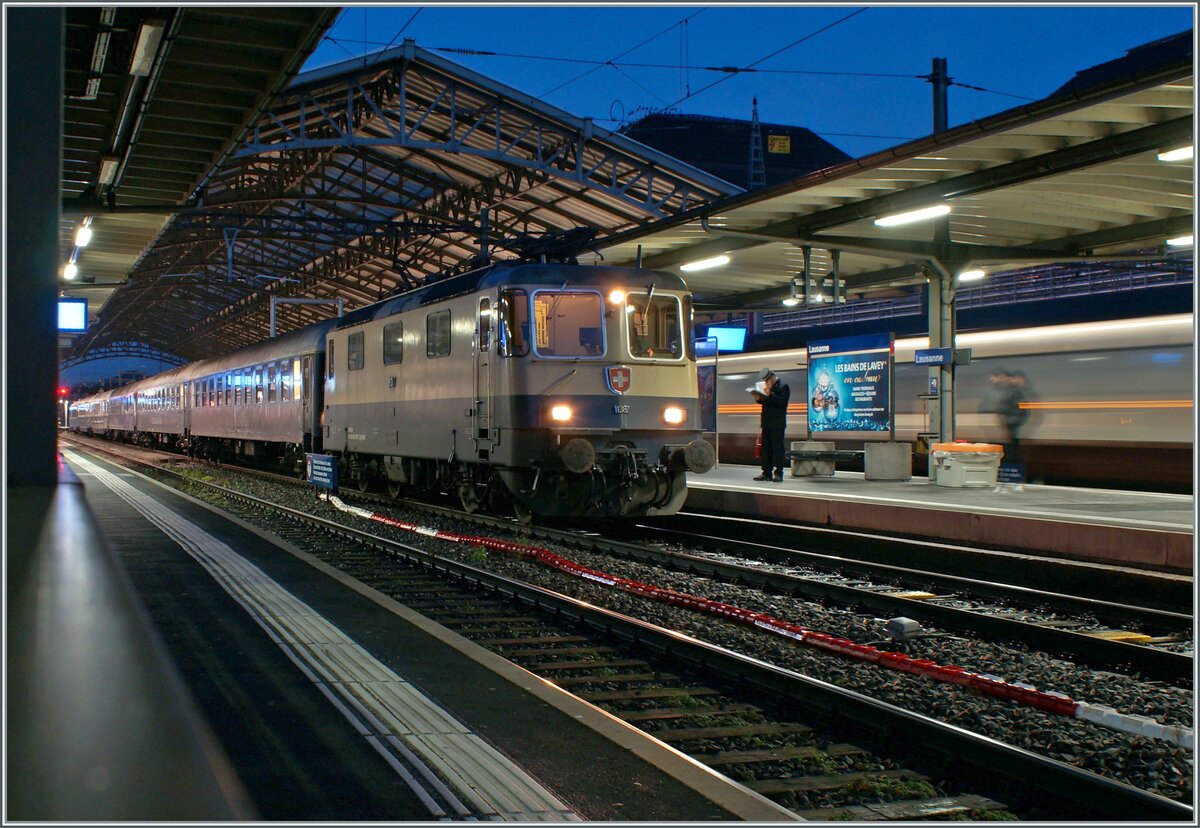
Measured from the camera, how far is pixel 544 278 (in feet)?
42.5

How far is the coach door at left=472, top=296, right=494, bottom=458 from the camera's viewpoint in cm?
1302

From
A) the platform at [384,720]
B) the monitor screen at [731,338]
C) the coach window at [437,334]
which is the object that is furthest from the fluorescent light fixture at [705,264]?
the platform at [384,720]

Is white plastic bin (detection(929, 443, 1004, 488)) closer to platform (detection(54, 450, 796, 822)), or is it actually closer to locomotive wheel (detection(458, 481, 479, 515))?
locomotive wheel (detection(458, 481, 479, 515))

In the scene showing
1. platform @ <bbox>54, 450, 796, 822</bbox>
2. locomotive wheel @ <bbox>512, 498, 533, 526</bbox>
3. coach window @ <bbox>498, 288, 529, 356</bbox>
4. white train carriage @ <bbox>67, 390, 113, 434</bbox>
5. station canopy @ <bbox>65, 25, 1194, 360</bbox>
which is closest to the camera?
platform @ <bbox>54, 450, 796, 822</bbox>

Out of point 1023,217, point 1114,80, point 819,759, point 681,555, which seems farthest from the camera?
point 1023,217

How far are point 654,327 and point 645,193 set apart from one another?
1610 cm

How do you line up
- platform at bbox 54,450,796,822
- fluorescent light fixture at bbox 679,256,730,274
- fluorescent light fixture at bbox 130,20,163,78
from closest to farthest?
platform at bbox 54,450,796,822 < fluorescent light fixture at bbox 130,20,163,78 < fluorescent light fixture at bbox 679,256,730,274

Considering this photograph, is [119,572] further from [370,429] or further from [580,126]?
[580,126]

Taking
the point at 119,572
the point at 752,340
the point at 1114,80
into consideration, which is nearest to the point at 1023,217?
the point at 1114,80

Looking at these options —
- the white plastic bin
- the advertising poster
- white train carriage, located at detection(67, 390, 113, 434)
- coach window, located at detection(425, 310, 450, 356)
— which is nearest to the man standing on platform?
the advertising poster

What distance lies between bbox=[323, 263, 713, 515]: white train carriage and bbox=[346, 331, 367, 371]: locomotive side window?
3999 millimetres

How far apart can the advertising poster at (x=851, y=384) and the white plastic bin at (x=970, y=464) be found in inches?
52.9

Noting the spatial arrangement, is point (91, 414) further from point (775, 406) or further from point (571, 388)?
point (571, 388)

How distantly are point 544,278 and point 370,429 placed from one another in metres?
6.01
